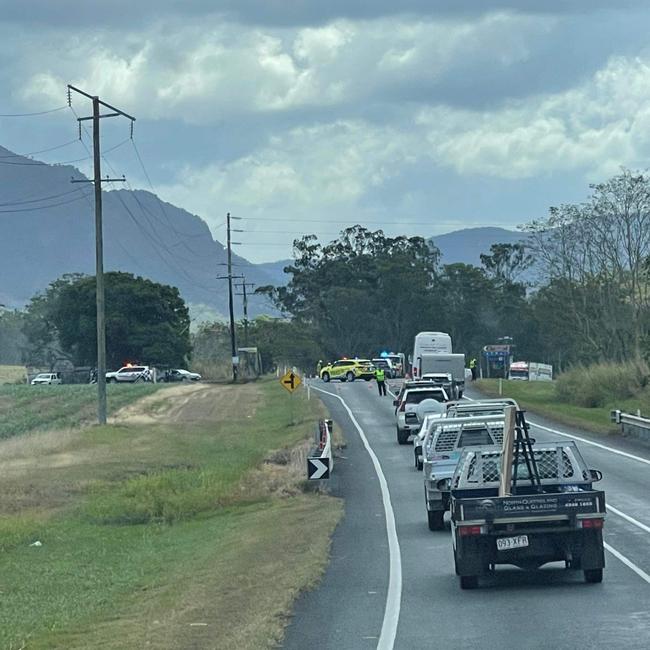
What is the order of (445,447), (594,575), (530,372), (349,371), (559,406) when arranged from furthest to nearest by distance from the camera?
(530,372), (349,371), (559,406), (445,447), (594,575)

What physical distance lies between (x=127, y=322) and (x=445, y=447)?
9078cm

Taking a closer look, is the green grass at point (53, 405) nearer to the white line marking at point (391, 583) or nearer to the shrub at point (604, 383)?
the shrub at point (604, 383)

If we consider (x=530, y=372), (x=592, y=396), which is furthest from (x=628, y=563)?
(x=530, y=372)

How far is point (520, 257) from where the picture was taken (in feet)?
481

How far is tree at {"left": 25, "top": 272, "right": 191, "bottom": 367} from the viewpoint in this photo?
113m

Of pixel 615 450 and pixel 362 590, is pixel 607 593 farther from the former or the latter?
pixel 615 450

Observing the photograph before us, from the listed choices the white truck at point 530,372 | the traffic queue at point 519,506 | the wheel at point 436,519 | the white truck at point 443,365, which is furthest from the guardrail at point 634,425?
the white truck at point 530,372

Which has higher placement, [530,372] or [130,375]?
[130,375]

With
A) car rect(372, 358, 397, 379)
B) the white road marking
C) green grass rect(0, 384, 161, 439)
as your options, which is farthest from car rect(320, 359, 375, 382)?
the white road marking

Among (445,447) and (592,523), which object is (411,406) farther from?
(592,523)

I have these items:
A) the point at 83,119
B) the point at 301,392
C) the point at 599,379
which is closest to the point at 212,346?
the point at 301,392

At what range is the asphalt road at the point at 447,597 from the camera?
12633mm

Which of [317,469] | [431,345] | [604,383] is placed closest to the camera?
[317,469]

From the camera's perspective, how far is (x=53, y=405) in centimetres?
7044
